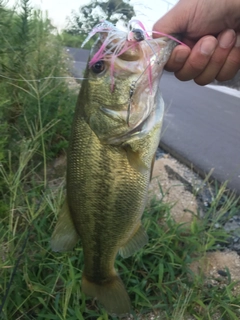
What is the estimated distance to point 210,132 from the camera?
6465 mm

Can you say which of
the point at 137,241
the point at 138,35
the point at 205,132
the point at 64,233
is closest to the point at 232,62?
the point at 138,35

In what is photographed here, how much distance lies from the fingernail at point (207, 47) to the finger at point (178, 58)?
3.0 inches

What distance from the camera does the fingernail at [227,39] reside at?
1.96 m

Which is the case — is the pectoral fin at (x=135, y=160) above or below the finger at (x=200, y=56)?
below

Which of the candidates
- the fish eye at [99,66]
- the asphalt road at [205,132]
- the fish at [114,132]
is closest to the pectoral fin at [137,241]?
the fish at [114,132]

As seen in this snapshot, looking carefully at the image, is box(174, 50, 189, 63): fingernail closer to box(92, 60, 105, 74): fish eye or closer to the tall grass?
box(92, 60, 105, 74): fish eye

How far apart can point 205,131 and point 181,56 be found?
15.6 feet

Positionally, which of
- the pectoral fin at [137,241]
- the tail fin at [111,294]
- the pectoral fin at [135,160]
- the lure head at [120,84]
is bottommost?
the tail fin at [111,294]

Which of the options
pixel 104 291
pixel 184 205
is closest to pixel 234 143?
pixel 184 205

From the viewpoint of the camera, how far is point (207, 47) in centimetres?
192

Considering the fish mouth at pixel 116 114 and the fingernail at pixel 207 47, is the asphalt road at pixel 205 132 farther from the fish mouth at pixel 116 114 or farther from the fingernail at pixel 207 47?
the fish mouth at pixel 116 114

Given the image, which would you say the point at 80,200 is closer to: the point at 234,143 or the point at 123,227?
the point at 123,227

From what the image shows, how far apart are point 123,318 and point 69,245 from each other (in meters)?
1.22

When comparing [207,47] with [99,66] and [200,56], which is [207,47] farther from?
[99,66]
